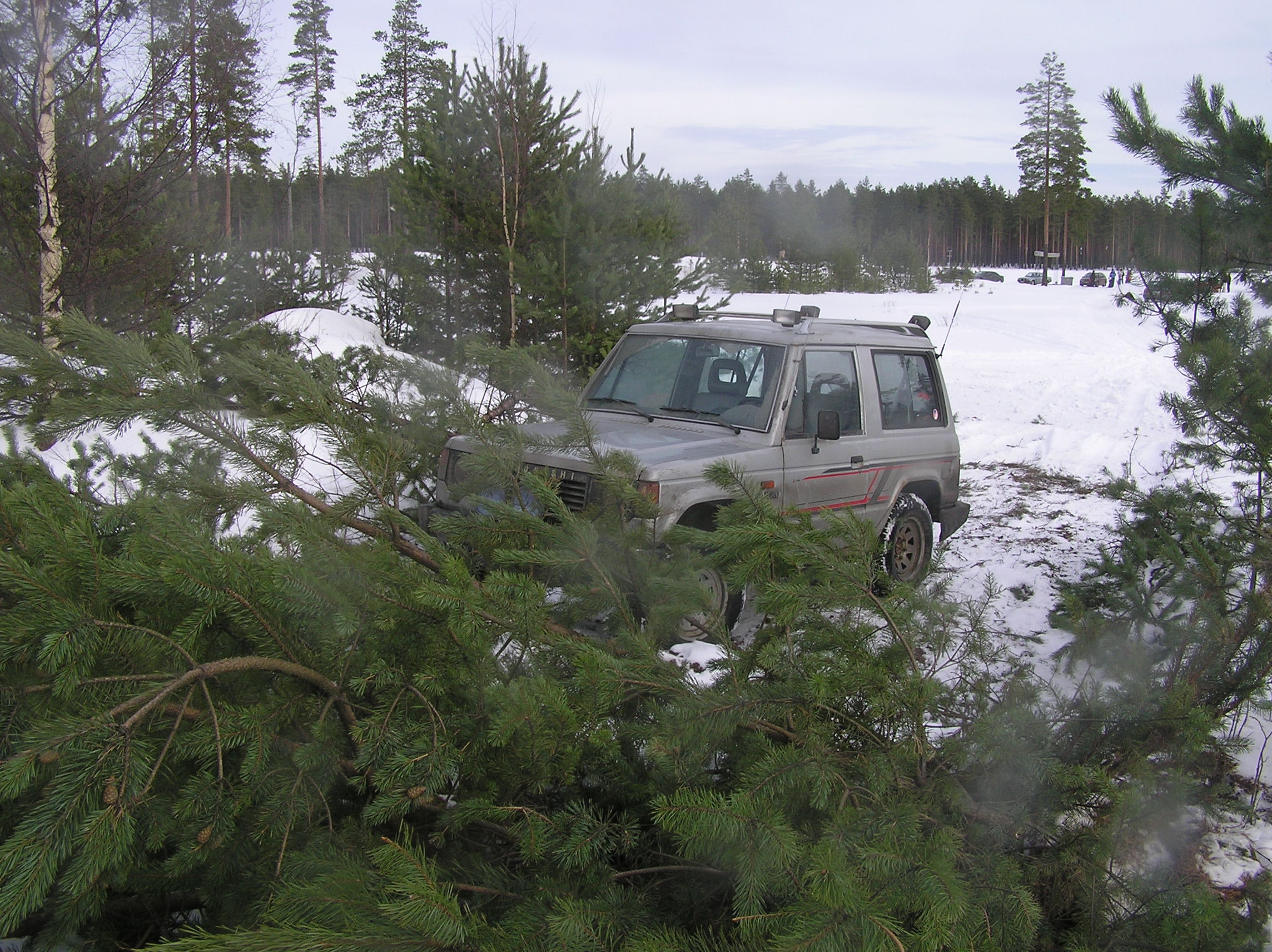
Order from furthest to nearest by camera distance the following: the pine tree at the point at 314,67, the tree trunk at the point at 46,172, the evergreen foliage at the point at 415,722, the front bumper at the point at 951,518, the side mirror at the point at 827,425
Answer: the pine tree at the point at 314,67
the tree trunk at the point at 46,172
the front bumper at the point at 951,518
the side mirror at the point at 827,425
the evergreen foliage at the point at 415,722

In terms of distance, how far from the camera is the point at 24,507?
1774mm

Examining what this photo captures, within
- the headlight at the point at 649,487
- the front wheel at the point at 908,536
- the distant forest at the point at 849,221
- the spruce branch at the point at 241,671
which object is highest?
the distant forest at the point at 849,221

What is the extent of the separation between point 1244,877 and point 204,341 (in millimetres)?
7316

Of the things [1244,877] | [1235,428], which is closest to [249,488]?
[1244,877]

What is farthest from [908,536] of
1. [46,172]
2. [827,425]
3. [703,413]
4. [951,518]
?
[46,172]

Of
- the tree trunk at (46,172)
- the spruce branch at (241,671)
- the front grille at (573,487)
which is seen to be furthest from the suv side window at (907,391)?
the tree trunk at (46,172)

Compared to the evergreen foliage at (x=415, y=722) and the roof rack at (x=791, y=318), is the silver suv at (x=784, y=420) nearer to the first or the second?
the roof rack at (x=791, y=318)

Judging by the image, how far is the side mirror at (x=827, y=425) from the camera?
542 centimetres

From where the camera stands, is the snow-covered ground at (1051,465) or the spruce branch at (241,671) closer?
the spruce branch at (241,671)

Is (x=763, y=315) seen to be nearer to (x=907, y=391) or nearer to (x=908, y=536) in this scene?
(x=907, y=391)

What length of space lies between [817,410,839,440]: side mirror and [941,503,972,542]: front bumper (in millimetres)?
1932

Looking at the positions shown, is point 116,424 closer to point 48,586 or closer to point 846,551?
point 48,586

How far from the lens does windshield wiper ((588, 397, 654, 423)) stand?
5707 millimetres

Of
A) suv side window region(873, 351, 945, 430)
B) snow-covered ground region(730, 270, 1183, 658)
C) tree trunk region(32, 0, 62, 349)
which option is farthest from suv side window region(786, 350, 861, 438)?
tree trunk region(32, 0, 62, 349)
